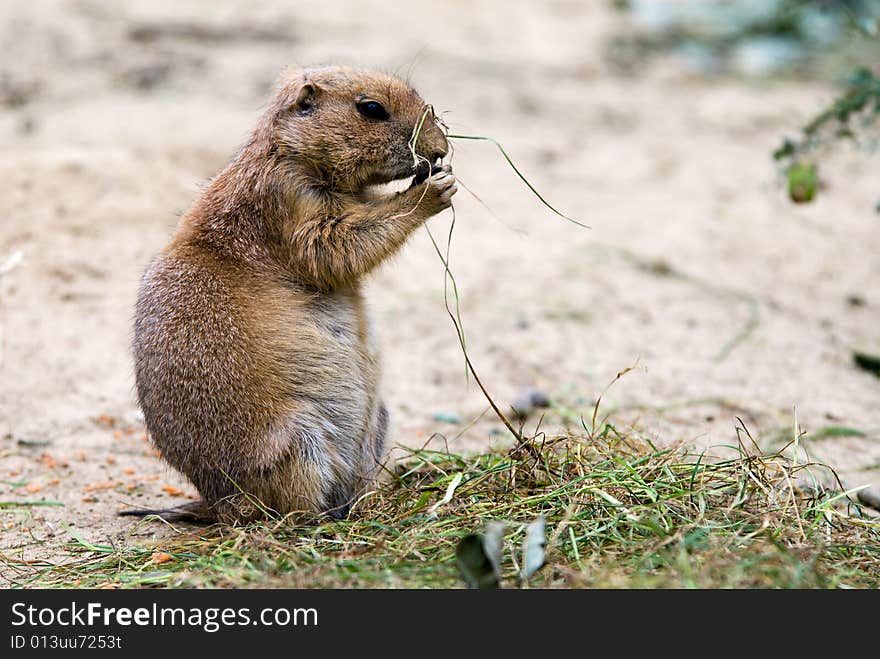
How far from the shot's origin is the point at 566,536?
4.02 meters

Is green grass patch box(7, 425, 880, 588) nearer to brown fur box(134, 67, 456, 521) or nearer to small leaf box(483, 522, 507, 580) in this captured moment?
small leaf box(483, 522, 507, 580)

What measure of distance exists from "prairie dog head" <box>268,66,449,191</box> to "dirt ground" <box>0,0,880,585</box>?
0.82 metres

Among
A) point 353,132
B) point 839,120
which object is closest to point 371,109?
point 353,132

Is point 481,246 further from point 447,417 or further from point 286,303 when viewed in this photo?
point 286,303

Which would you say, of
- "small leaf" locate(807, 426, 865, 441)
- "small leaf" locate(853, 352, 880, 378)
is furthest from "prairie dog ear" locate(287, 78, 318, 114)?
"small leaf" locate(853, 352, 880, 378)

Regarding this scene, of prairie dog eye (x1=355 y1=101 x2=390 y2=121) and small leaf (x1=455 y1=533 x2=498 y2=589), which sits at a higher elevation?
prairie dog eye (x1=355 y1=101 x2=390 y2=121)

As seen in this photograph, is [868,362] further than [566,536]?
Yes

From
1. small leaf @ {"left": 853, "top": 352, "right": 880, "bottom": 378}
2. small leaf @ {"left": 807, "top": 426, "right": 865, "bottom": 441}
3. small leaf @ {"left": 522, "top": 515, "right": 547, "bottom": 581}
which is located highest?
small leaf @ {"left": 522, "top": 515, "right": 547, "bottom": 581}

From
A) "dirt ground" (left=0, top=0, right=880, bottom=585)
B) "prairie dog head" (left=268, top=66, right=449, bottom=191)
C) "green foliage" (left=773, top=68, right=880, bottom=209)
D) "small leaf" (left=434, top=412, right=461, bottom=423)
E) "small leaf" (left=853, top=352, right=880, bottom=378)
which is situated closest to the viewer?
"prairie dog head" (left=268, top=66, right=449, bottom=191)

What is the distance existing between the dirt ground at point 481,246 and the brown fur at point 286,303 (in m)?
0.62

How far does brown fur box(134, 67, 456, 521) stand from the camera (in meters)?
4.41

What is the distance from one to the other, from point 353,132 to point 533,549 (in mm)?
2063

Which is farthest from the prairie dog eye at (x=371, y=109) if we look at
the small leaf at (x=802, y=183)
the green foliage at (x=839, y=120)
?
the small leaf at (x=802, y=183)

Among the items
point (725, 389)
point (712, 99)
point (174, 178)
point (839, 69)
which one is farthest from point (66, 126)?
point (839, 69)
